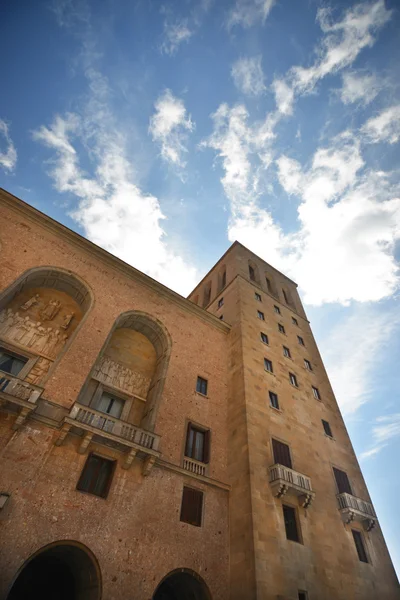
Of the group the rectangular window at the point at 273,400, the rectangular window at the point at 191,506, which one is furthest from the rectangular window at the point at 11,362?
the rectangular window at the point at 273,400

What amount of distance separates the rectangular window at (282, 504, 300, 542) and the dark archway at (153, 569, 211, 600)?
4298 mm

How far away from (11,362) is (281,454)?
14924mm

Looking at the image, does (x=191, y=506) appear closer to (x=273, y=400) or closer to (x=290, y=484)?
(x=290, y=484)

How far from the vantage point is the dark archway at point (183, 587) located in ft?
39.8

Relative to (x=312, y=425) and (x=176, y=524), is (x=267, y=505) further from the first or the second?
(x=312, y=425)

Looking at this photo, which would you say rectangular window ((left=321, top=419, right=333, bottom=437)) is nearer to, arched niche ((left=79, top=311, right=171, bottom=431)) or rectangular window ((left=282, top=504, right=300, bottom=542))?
rectangular window ((left=282, top=504, right=300, bottom=542))

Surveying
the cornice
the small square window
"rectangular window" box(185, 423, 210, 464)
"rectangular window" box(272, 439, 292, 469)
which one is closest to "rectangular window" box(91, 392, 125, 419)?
"rectangular window" box(185, 423, 210, 464)

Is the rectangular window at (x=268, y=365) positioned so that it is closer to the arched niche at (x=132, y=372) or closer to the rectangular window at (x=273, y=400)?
the rectangular window at (x=273, y=400)

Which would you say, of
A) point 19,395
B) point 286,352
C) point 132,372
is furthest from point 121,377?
point 286,352

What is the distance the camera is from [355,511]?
16.3m

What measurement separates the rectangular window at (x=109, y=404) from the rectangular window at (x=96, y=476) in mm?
3311

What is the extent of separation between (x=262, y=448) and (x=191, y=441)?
12.4 feet

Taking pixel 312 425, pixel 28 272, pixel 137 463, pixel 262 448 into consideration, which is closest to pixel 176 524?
pixel 137 463

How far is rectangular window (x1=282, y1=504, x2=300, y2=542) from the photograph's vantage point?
46.1 ft
